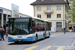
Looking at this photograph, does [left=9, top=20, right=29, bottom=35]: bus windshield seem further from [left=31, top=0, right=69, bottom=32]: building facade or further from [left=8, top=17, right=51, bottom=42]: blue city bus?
[left=31, top=0, right=69, bottom=32]: building facade

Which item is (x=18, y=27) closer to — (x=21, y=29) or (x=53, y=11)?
(x=21, y=29)

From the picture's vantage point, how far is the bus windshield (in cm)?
1920

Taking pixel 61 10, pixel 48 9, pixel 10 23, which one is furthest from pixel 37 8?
→ pixel 10 23

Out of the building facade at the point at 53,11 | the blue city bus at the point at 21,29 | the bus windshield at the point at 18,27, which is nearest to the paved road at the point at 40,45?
the blue city bus at the point at 21,29

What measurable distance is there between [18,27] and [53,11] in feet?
Answer: 179

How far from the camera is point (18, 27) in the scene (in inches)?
763

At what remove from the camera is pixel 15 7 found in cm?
3247

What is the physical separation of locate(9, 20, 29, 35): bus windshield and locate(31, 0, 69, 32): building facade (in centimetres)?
5304

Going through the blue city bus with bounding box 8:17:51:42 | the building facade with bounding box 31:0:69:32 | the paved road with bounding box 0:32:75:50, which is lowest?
the paved road with bounding box 0:32:75:50

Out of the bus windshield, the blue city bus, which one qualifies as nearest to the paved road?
the blue city bus

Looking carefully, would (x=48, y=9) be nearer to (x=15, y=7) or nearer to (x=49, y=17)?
(x=49, y=17)

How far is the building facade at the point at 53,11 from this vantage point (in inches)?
2842

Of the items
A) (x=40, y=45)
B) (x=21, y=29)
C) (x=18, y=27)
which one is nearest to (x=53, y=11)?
(x=18, y=27)

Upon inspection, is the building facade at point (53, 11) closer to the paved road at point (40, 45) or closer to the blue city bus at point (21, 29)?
the paved road at point (40, 45)
